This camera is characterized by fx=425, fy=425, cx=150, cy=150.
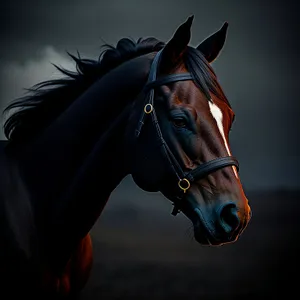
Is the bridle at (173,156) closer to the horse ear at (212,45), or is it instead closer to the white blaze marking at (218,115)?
the white blaze marking at (218,115)

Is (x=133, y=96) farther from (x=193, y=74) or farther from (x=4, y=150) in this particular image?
(x=4, y=150)

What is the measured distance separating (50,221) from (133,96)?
1.91 ft

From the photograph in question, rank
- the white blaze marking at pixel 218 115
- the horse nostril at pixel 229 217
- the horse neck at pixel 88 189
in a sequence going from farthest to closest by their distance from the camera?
the horse neck at pixel 88 189, the white blaze marking at pixel 218 115, the horse nostril at pixel 229 217

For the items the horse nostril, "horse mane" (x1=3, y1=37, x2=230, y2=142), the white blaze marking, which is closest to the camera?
the horse nostril

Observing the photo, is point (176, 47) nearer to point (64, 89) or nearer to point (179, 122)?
point (179, 122)

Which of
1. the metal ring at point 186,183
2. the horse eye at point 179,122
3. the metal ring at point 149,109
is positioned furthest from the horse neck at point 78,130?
the metal ring at point 186,183

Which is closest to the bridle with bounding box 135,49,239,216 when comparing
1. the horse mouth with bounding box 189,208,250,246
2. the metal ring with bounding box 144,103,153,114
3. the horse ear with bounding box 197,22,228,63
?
the metal ring with bounding box 144,103,153,114

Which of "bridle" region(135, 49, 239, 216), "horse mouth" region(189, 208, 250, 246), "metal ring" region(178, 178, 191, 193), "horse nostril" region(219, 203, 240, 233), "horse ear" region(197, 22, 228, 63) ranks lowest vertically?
"horse mouth" region(189, 208, 250, 246)

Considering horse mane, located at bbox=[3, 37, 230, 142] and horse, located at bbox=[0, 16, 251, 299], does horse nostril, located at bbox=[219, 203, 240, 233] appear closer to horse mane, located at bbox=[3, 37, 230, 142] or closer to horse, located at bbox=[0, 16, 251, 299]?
horse, located at bbox=[0, 16, 251, 299]

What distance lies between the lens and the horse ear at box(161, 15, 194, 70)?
1.48 m

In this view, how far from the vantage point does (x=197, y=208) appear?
4.53ft

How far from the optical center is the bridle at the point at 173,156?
1.37 m

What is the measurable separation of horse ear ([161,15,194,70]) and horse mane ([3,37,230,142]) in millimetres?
Result: 233

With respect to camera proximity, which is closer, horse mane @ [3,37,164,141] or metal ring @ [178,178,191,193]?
metal ring @ [178,178,191,193]
